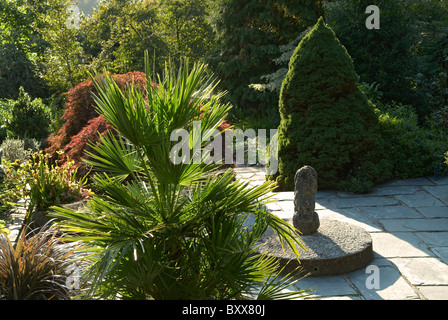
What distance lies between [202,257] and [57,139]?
19.5 feet

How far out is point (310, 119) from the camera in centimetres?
767

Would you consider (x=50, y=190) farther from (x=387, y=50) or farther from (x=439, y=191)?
(x=387, y=50)

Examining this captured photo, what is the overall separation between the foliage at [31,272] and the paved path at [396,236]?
198 cm

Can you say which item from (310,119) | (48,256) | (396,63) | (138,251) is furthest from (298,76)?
(138,251)

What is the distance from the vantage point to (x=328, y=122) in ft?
25.1

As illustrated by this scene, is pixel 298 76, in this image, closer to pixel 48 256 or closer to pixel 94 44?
pixel 48 256

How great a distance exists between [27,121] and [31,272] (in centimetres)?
915

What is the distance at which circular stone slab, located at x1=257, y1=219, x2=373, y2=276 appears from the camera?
4711 mm

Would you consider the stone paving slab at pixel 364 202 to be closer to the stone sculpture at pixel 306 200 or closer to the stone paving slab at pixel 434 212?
the stone paving slab at pixel 434 212

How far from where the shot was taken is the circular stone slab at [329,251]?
4.71m

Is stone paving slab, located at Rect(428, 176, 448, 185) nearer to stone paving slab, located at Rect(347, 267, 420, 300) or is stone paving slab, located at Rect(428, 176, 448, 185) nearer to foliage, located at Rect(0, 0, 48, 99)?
stone paving slab, located at Rect(347, 267, 420, 300)

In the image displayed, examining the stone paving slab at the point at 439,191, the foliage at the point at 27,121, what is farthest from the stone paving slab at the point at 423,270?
the foliage at the point at 27,121

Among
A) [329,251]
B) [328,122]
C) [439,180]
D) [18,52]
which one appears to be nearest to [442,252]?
[329,251]

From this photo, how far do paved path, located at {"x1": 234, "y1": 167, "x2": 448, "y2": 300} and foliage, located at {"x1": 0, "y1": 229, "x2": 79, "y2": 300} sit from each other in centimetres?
198
